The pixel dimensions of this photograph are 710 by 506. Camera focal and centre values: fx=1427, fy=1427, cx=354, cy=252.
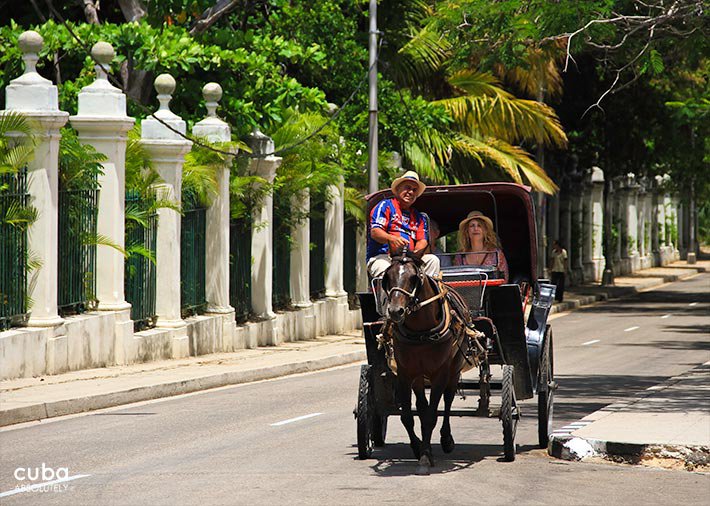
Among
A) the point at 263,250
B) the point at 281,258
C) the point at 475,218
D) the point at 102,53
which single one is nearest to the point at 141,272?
the point at 102,53

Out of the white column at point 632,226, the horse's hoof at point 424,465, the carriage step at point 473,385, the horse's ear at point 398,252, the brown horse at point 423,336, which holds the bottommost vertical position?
the horse's hoof at point 424,465

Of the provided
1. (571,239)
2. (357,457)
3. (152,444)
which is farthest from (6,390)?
(571,239)

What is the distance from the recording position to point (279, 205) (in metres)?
28.2

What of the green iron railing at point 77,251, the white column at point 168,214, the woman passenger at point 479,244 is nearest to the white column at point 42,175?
the green iron railing at point 77,251

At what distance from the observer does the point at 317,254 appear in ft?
103

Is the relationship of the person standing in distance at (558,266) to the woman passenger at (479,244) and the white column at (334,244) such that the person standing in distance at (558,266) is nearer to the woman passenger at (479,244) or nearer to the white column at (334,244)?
the white column at (334,244)

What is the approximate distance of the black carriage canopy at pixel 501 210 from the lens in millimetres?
13242

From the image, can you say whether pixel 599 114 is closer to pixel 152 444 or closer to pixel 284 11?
pixel 284 11

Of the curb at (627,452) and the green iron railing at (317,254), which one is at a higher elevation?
the green iron railing at (317,254)

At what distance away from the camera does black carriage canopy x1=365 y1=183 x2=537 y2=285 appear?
13.2 m

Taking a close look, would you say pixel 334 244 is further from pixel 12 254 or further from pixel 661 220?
pixel 661 220

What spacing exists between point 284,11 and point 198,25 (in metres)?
→ 3.21

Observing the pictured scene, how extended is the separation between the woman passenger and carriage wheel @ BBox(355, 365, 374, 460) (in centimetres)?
161

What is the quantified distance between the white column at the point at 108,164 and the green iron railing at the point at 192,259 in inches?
114
